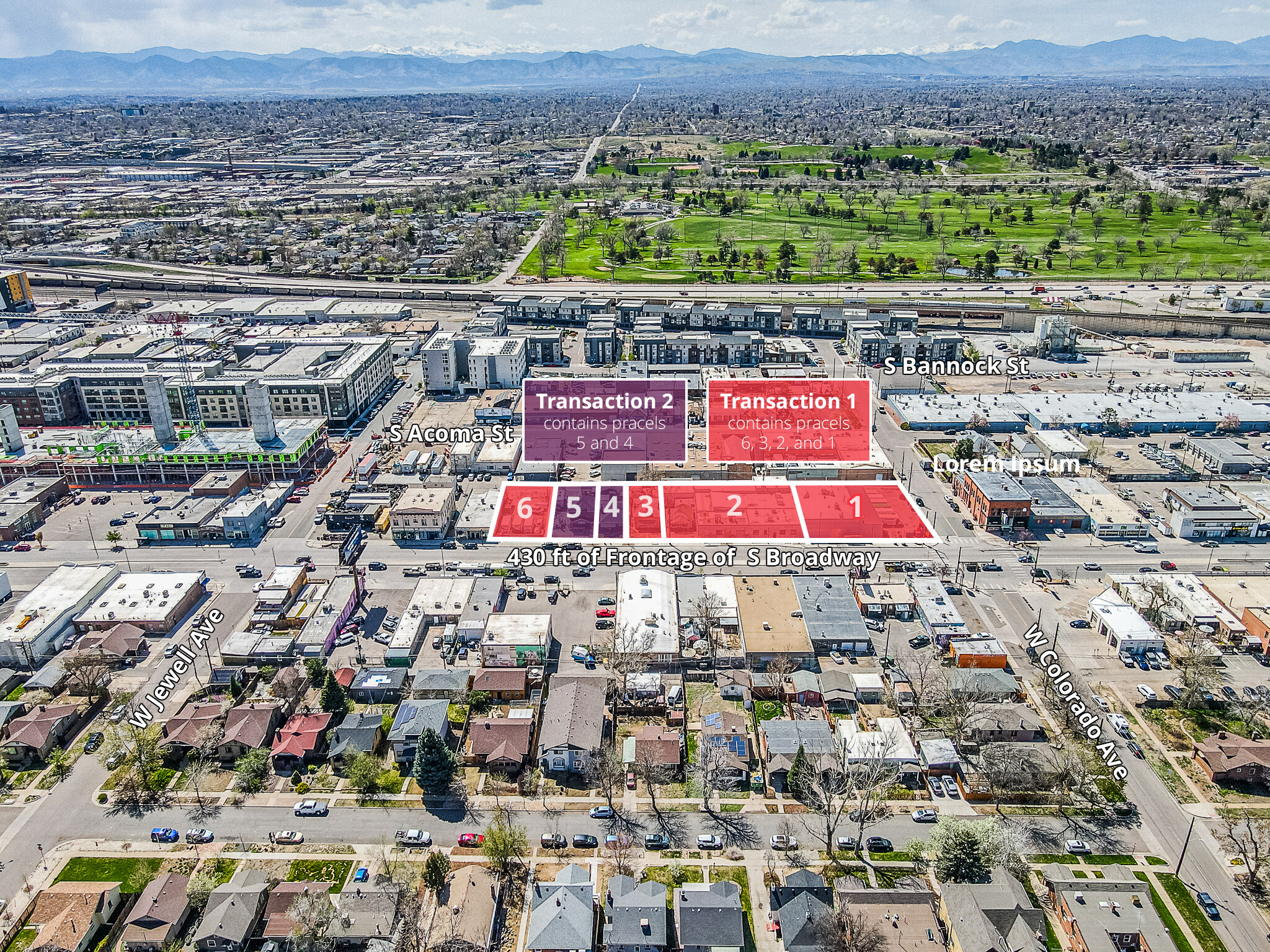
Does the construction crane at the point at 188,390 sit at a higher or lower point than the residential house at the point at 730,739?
higher

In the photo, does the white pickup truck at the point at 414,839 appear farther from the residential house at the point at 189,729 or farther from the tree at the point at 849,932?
the tree at the point at 849,932

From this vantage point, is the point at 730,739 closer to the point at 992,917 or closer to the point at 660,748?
the point at 660,748

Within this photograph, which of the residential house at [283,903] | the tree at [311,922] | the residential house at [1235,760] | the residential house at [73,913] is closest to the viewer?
the tree at [311,922]

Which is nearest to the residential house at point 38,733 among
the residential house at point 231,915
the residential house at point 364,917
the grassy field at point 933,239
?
the residential house at point 231,915

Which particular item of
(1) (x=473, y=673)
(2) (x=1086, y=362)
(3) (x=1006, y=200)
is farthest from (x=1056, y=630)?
(3) (x=1006, y=200)
